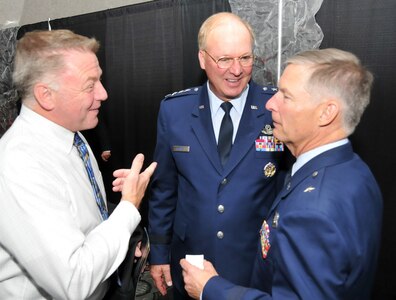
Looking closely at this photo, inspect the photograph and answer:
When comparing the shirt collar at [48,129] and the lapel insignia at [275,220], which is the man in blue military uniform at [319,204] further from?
the shirt collar at [48,129]

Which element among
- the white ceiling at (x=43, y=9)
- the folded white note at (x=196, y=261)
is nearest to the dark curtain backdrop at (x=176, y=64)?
the white ceiling at (x=43, y=9)

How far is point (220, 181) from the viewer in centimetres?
153

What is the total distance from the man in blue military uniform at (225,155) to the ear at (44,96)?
641 mm

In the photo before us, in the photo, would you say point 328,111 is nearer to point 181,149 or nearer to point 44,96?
point 181,149

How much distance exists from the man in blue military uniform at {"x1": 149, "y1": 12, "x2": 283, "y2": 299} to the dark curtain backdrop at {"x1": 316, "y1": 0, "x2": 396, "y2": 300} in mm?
866

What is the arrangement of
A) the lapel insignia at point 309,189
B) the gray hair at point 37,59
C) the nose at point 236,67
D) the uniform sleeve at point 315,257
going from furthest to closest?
the nose at point 236,67, the gray hair at point 37,59, the lapel insignia at point 309,189, the uniform sleeve at point 315,257

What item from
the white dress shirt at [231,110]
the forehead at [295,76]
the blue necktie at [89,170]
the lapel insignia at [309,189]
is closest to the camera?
the lapel insignia at [309,189]

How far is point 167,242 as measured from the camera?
1791 mm

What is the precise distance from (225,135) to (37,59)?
0.84 m

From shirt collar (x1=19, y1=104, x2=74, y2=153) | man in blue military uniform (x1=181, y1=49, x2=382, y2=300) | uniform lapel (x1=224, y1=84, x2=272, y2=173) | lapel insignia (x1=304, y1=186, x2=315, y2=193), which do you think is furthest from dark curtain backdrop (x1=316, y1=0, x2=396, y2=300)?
shirt collar (x1=19, y1=104, x2=74, y2=153)

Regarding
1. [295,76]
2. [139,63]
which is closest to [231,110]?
[295,76]

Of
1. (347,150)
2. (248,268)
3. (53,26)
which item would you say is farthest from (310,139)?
(53,26)

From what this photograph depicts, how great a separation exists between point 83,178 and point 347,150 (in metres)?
0.90

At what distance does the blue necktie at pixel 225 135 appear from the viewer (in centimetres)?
157
